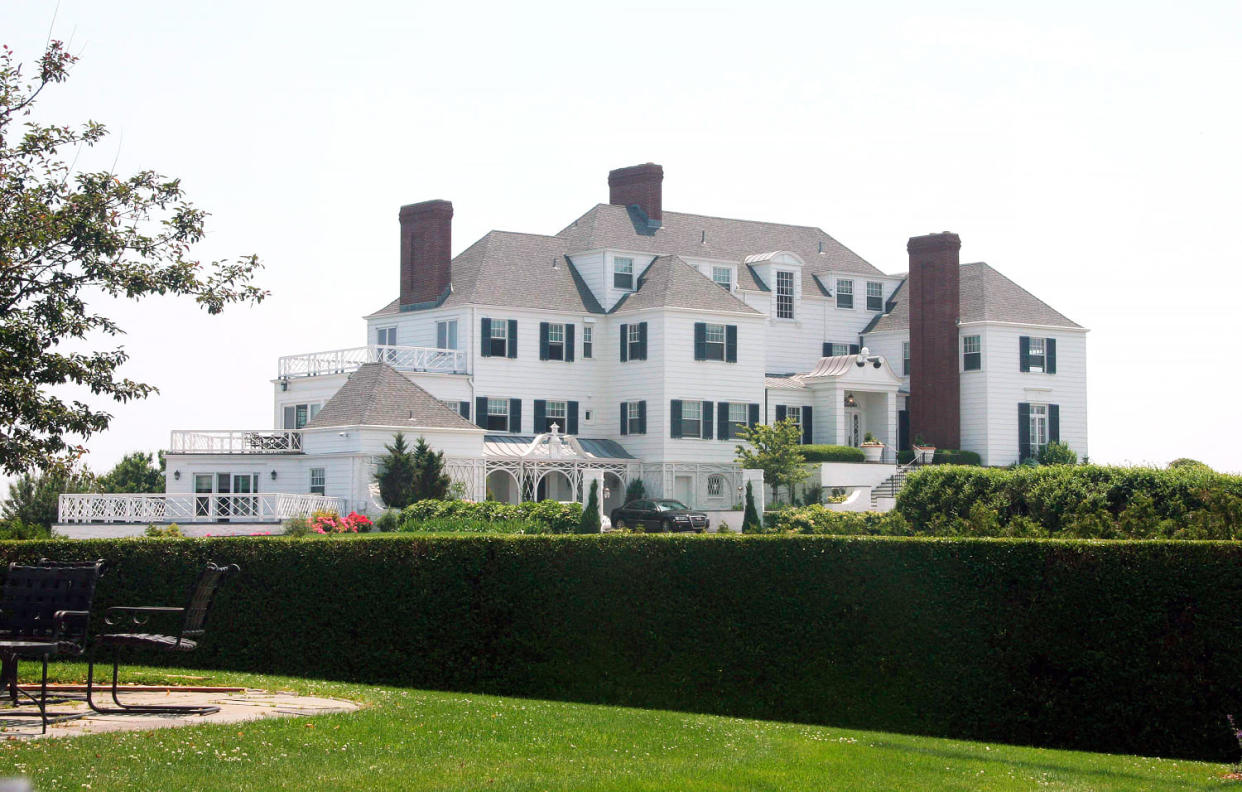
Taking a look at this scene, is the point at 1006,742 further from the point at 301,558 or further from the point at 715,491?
the point at 715,491

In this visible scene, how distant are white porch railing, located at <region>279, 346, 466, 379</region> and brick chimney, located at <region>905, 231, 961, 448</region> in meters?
19.5

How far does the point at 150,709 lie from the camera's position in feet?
45.1

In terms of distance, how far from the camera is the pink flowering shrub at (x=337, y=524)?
136 feet

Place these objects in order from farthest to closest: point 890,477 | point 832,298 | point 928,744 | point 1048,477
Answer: point 832,298 < point 890,477 < point 1048,477 < point 928,744

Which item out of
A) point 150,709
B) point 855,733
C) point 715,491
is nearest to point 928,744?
point 855,733

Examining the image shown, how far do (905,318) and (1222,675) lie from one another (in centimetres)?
5184

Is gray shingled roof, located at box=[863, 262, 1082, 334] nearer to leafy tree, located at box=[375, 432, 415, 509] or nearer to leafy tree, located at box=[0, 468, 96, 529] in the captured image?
leafy tree, located at box=[375, 432, 415, 509]

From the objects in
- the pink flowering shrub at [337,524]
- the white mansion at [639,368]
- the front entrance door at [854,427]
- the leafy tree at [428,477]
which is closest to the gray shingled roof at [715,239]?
the white mansion at [639,368]

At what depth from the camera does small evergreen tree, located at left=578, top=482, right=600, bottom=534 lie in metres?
44.9

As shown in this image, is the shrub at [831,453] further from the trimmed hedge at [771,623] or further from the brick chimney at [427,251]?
the trimmed hedge at [771,623]

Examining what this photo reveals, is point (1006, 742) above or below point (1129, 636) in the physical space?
below

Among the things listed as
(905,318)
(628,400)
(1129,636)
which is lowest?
(1129,636)

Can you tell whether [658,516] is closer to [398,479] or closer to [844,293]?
[398,479]

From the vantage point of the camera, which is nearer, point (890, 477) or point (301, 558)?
point (301, 558)
